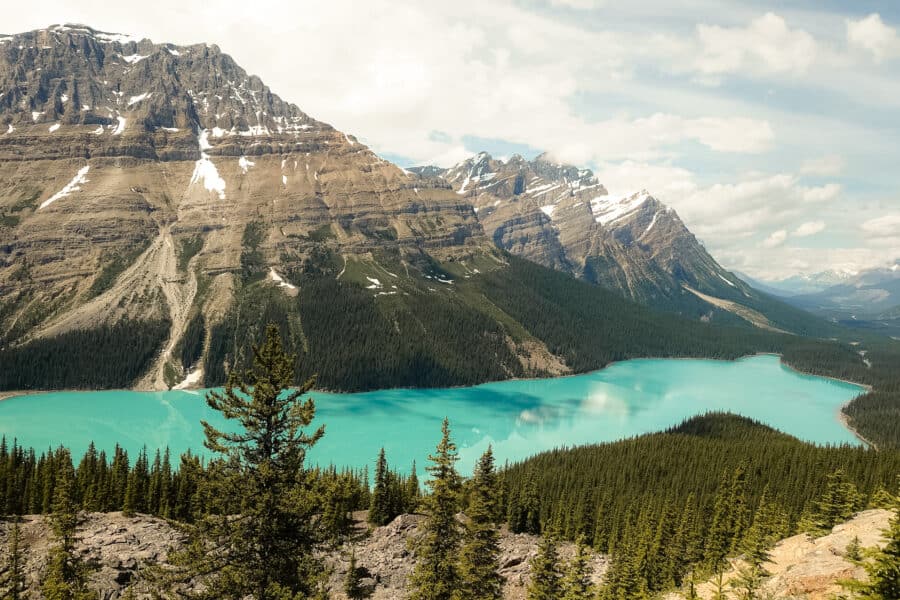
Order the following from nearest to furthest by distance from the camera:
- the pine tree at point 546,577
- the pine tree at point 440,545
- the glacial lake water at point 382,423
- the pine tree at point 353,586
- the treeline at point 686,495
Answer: the pine tree at point 440,545, the pine tree at point 546,577, the pine tree at point 353,586, the treeline at point 686,495, the glacial lake water at point 382,423

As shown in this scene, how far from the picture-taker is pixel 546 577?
1366 inches

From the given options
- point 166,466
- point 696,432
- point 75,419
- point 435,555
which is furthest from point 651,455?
point 75,419

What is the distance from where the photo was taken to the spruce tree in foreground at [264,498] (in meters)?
18.2

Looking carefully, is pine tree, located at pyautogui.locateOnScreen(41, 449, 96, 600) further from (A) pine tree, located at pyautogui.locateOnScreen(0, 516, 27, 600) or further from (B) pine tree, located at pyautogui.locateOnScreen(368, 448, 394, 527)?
(B) pine tree, located at pyautogui.locateOnScreen(368, 448, 394, 527)

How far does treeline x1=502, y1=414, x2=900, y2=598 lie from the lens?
171 ft

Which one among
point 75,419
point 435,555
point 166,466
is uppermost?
point 435,555

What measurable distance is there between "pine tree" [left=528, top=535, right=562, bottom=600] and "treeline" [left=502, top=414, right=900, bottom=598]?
2.97 metres

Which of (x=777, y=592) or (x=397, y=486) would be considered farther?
(x=397, y=486)

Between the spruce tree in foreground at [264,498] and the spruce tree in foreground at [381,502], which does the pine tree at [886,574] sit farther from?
the spruce tree in foreground at [381,502]

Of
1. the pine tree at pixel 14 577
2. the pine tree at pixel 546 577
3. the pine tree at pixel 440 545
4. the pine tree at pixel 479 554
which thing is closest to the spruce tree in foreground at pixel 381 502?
the pine tree at pixel 14 577

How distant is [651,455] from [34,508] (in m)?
93.0

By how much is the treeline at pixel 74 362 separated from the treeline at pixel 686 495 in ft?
472

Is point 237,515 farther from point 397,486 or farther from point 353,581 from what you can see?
point 397,486

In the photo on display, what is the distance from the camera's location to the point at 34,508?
68812 mm
